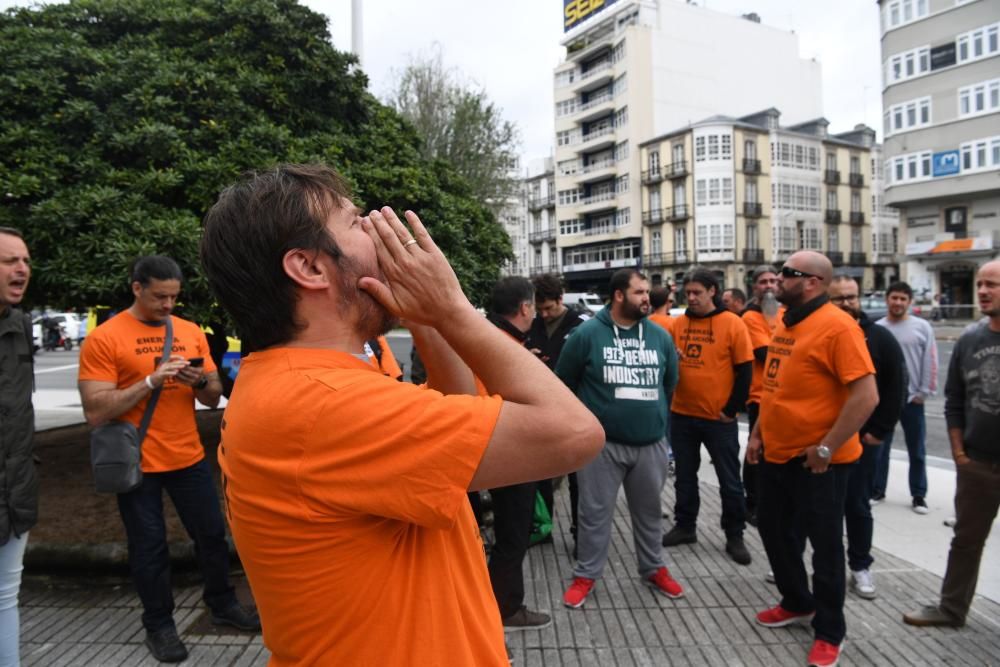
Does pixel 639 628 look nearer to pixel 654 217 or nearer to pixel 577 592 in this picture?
pixel 577 592

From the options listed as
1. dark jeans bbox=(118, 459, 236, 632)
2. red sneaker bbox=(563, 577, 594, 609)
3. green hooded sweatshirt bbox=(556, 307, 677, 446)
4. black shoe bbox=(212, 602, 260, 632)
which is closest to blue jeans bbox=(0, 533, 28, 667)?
dark jeans bbox=(118, 459, 236, 632)

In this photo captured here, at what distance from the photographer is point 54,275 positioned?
4.84 m

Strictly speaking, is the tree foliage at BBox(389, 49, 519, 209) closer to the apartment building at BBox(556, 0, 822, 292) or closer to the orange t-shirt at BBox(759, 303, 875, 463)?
the orange t-shirt at BBox(759, 303, 875, 463)

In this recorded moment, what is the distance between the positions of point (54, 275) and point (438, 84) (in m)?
14.5

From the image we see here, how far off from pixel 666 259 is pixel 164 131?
4861 cm

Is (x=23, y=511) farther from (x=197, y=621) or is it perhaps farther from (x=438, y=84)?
(x=438, y=84)

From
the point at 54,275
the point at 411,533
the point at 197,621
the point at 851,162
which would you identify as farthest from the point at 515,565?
the point at 851,162

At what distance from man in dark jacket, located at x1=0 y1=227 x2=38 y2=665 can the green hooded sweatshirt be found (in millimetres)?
3095

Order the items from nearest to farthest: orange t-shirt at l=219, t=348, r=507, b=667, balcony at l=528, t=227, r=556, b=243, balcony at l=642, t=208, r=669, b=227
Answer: orange t-shirt at l=219, t=348, r=507, b=667
balcony at l=642, t=208, r=669, b=227
balcony at l=528, t=227, r=556, b=243

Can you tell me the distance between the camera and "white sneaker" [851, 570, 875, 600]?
4227mm

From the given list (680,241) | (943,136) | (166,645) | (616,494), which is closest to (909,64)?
(943,136)

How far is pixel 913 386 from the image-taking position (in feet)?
20.3

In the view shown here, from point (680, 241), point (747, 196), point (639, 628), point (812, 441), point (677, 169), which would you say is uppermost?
point (677, 169)

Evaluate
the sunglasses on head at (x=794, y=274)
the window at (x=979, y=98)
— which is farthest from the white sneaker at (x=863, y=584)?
the window at (x=979, y=98)
